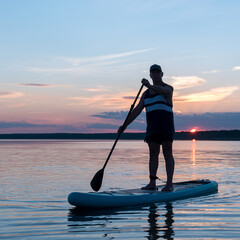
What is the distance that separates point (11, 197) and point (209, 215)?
13.2ft

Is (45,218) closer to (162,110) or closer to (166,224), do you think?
(166,224)

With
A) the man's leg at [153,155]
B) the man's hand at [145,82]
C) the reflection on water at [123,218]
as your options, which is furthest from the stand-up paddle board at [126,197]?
the man's hand at [145,82]

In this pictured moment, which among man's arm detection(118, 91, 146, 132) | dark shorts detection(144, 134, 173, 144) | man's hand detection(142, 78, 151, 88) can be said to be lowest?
dark shorts detection(144, 134, 173, 144)

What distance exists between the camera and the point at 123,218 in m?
6.63

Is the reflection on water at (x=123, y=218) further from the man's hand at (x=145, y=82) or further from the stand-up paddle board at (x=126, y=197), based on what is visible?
the man's hand at (x=145, y=82)

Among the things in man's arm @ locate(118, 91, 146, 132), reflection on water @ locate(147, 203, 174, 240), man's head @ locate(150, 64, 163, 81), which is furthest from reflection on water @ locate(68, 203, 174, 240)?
man's head @ locate(150, 64, 163, 81)

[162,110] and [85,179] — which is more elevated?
[162,110]

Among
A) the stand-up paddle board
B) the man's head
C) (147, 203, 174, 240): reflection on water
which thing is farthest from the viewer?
the man's head

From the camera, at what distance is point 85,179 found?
12.7 metres

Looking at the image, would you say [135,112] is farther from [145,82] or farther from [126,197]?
[126,197]

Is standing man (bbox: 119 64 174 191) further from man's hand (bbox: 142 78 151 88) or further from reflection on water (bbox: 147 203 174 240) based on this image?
reflection on water (bbox: 147 203 174 240)

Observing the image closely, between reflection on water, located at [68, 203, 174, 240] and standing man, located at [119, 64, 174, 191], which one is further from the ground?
standing man, located at [119, 64, 174, 191]

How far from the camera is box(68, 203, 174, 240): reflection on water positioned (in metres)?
5.69

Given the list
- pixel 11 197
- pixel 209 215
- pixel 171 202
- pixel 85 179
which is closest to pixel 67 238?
pixel 209 215
